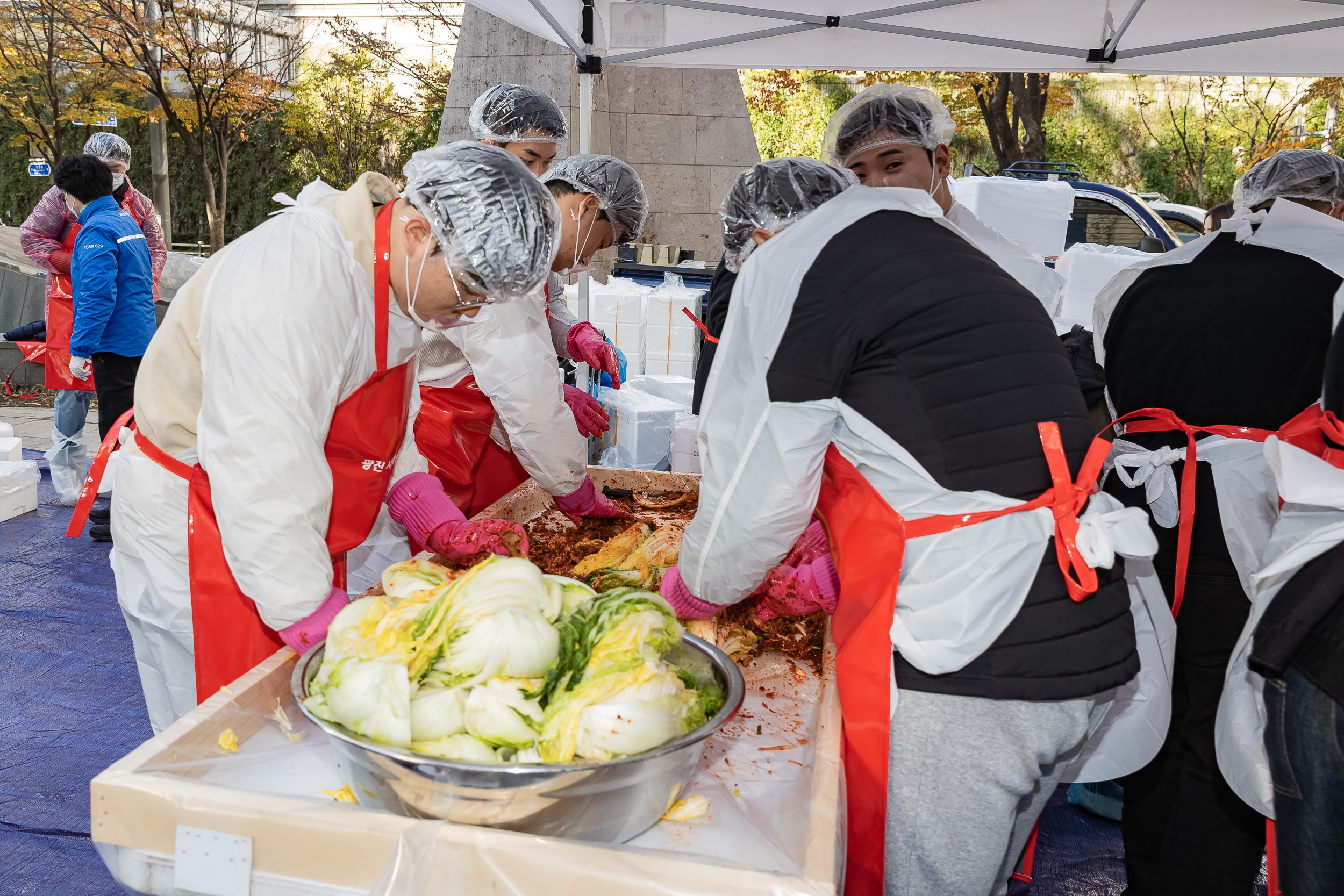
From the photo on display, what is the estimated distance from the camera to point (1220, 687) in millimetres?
2213

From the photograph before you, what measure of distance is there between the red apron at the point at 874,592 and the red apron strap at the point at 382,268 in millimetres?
994

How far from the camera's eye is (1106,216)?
955 centimetres

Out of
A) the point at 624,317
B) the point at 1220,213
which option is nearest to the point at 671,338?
the point at 624,317

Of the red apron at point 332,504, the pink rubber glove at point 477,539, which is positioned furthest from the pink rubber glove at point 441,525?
the red apron at point 332,504

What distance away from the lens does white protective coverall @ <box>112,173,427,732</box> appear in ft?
5.31

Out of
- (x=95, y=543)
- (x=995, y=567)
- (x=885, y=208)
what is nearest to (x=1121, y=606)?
(x=995, y=567)

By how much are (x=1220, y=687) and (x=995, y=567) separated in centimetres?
123

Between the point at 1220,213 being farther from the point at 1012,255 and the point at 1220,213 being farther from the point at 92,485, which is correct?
the point at 92,485

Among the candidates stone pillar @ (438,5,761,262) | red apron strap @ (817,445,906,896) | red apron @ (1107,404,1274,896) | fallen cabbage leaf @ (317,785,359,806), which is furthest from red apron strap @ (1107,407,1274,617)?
stone pillar @ (438,5,761,262)

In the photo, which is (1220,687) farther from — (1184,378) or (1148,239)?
(1148,239)

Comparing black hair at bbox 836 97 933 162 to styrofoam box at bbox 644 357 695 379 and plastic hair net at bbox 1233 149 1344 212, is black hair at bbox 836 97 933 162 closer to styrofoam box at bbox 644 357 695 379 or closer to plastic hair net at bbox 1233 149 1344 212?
plastic hair net at bbox 1233 149 1344 212

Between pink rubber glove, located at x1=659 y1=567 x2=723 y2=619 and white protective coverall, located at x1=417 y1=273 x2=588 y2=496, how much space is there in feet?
2.87

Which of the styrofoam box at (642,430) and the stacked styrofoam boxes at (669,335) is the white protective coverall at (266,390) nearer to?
the styrofoam box at (642,430)

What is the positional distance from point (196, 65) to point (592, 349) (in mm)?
12121
